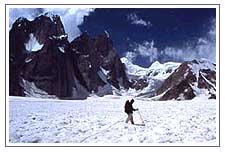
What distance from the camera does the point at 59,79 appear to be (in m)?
4.15

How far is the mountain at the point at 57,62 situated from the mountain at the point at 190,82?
0.31 meters

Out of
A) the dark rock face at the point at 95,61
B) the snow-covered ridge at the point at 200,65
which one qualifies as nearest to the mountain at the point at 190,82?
the snow-covered ridge at the point at 200,65

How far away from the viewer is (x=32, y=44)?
4156 mm

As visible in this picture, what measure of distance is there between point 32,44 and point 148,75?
86 centimetres

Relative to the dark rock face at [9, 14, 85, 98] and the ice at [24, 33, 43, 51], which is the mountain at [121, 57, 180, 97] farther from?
the ice at [24, 33, 43, 51]

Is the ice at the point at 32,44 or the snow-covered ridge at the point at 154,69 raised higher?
the ice at the point at 32,44

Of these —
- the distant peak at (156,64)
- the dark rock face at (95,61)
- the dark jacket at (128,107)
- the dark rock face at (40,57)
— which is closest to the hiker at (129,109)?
the dark jacket at (128,107)

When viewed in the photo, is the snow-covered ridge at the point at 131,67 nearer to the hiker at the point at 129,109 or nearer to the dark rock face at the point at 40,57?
the hiker at the point at 129,109

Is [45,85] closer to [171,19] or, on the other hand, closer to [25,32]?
[25,32]

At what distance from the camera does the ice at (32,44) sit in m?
4.15

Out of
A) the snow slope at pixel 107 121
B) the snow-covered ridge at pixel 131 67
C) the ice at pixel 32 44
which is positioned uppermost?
the ice at pixel 32 44

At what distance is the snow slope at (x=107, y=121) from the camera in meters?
4.11
